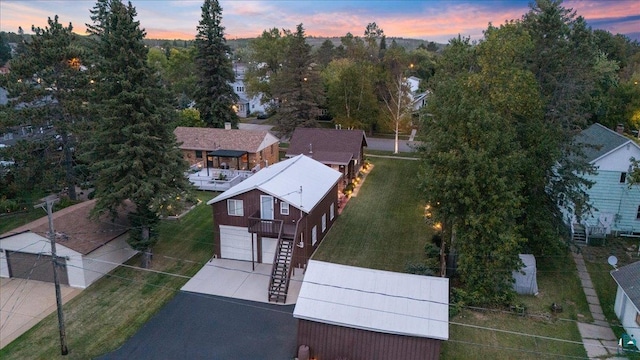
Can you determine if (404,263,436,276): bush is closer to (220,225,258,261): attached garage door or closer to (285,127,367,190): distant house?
(220,225,258,261): attached garage door

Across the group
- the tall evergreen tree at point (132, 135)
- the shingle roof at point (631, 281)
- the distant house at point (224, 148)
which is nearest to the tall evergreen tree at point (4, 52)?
the distant house at point (224, 148)

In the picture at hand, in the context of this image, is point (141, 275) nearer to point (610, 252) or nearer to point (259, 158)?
point (259, 158)

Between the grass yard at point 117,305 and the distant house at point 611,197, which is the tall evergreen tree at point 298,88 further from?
the distant house at point 611,197

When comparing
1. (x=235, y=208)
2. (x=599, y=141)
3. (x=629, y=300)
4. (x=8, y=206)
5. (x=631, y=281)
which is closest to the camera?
(x=629, y=300)

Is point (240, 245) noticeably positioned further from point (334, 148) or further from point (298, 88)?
point (298, 88)

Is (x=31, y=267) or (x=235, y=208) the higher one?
(x=235, y=208)

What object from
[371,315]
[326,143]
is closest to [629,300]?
[371,315]

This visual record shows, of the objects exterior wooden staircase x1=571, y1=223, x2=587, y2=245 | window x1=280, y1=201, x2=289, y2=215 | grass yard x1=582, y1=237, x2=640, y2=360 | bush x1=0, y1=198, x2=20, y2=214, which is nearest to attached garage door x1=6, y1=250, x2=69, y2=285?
bush x1=0, y1=198, x2=20, y2=214
